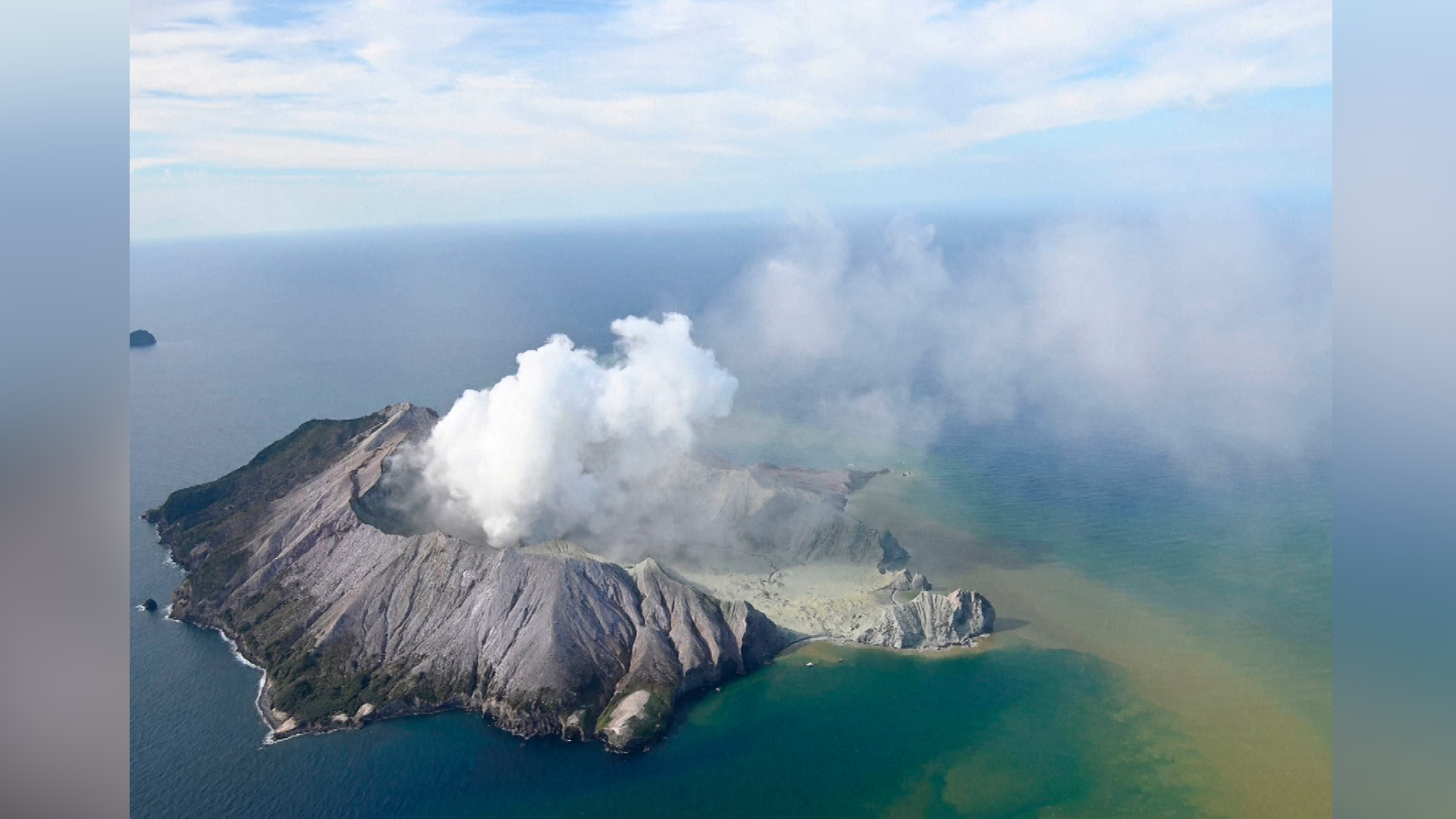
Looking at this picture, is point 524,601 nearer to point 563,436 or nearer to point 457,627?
point 457,627

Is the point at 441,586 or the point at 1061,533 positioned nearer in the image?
the point at 441,586

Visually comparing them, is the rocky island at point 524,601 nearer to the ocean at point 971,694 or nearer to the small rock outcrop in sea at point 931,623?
the small rock outcrop in sea at point 931,623

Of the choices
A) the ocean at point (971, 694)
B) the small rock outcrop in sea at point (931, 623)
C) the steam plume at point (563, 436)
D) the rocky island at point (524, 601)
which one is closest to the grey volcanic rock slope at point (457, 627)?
the rocky island at point (524, 601)

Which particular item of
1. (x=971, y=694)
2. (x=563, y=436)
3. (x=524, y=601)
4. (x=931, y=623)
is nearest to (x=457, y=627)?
(x=524, y=601)

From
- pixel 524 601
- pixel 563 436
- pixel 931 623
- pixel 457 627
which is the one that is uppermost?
pixel 563 436

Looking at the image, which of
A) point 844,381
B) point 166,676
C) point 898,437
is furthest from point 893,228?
point 166,676

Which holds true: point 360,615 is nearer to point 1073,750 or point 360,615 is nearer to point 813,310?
point 1073,750
